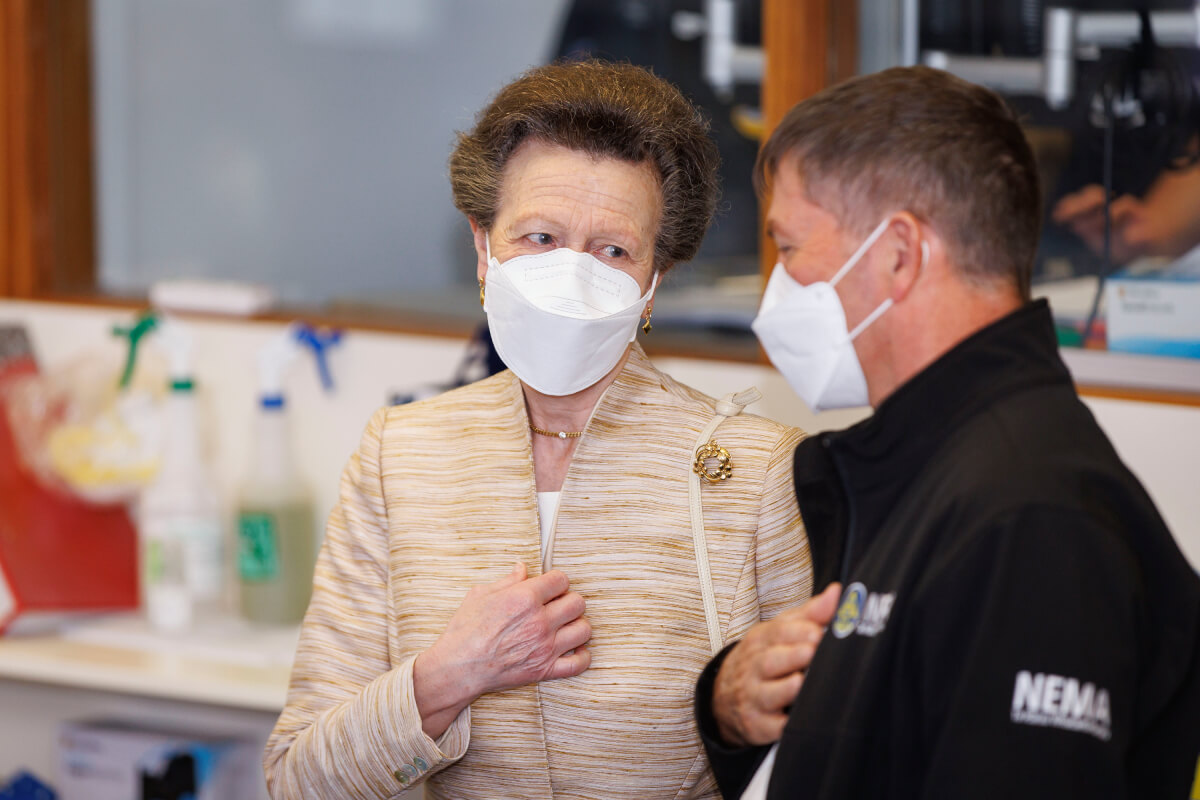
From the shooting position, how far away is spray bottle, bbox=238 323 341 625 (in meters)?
1.97

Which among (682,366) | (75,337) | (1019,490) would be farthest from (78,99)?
(1019,490)

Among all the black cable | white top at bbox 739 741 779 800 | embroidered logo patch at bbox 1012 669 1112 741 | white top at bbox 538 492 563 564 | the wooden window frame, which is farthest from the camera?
the wooden window frame

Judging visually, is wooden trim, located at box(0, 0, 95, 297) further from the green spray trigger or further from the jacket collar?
the jacket collar

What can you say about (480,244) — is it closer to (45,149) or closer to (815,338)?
(815,338)

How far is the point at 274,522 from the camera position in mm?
1968

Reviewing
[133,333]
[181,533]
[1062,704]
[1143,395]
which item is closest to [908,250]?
[1062,704]

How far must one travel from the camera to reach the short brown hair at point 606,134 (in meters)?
1.16

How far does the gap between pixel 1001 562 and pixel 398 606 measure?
0.64m

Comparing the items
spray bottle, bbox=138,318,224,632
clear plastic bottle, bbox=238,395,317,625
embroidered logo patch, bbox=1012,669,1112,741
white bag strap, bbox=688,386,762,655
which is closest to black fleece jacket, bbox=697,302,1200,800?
embroidered logo patch, bbox=1012,669,1112,741

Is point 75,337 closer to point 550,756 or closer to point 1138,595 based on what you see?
point 550,756

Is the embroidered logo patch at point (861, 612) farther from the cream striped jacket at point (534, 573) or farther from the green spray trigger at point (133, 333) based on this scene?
the green spray trigger at point (133, 333)

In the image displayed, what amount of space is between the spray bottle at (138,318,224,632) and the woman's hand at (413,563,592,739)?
1012mm

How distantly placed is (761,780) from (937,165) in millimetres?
457

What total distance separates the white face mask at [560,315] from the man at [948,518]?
197 millimetres
